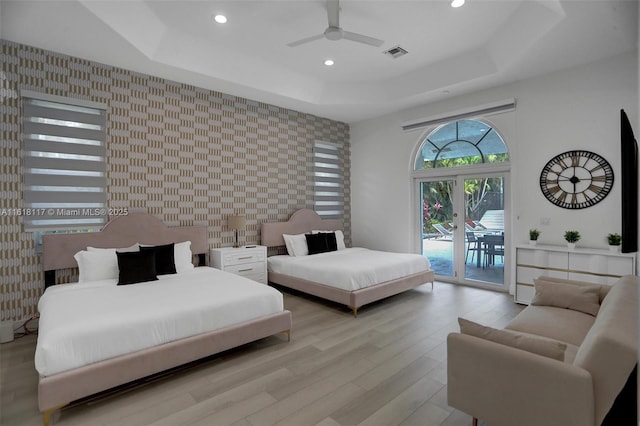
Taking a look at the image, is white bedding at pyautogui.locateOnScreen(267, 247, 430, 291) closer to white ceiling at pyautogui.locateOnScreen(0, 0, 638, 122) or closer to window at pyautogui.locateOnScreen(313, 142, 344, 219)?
window at pyautogui.locateOnScreen(313, 142, 344, 219)

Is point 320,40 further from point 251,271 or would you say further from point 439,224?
point 439,224

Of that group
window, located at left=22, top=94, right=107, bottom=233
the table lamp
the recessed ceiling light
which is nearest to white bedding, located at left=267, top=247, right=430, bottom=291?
the table lamp

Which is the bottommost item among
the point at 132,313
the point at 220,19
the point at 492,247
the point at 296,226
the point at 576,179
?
the point at 132,313

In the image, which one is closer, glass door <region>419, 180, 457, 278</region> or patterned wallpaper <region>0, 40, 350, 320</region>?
patterned wallpaper <region>0, 40, 350, 320</region>

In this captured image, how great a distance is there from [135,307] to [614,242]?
192 inches

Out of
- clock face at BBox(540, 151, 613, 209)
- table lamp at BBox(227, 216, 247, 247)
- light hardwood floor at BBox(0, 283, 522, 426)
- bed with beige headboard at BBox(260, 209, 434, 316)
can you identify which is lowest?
light hardwood floor at BBox(0, 283, 522, 426)

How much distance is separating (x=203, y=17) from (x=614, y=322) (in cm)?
417

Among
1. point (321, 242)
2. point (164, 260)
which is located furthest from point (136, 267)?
point (321, 242)

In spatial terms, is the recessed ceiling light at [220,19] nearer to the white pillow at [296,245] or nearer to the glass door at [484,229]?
the white pillow at [296,245]

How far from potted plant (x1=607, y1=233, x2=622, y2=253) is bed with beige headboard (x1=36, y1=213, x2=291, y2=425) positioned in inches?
144

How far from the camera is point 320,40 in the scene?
3.92 metres

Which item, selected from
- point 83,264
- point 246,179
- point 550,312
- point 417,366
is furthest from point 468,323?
point 246,179

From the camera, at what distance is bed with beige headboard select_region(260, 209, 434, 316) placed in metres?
3.88

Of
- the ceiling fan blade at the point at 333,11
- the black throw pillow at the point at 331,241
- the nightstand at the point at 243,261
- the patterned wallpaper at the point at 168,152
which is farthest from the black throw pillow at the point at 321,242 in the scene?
the ceiling fan blade at the point at 333,11
